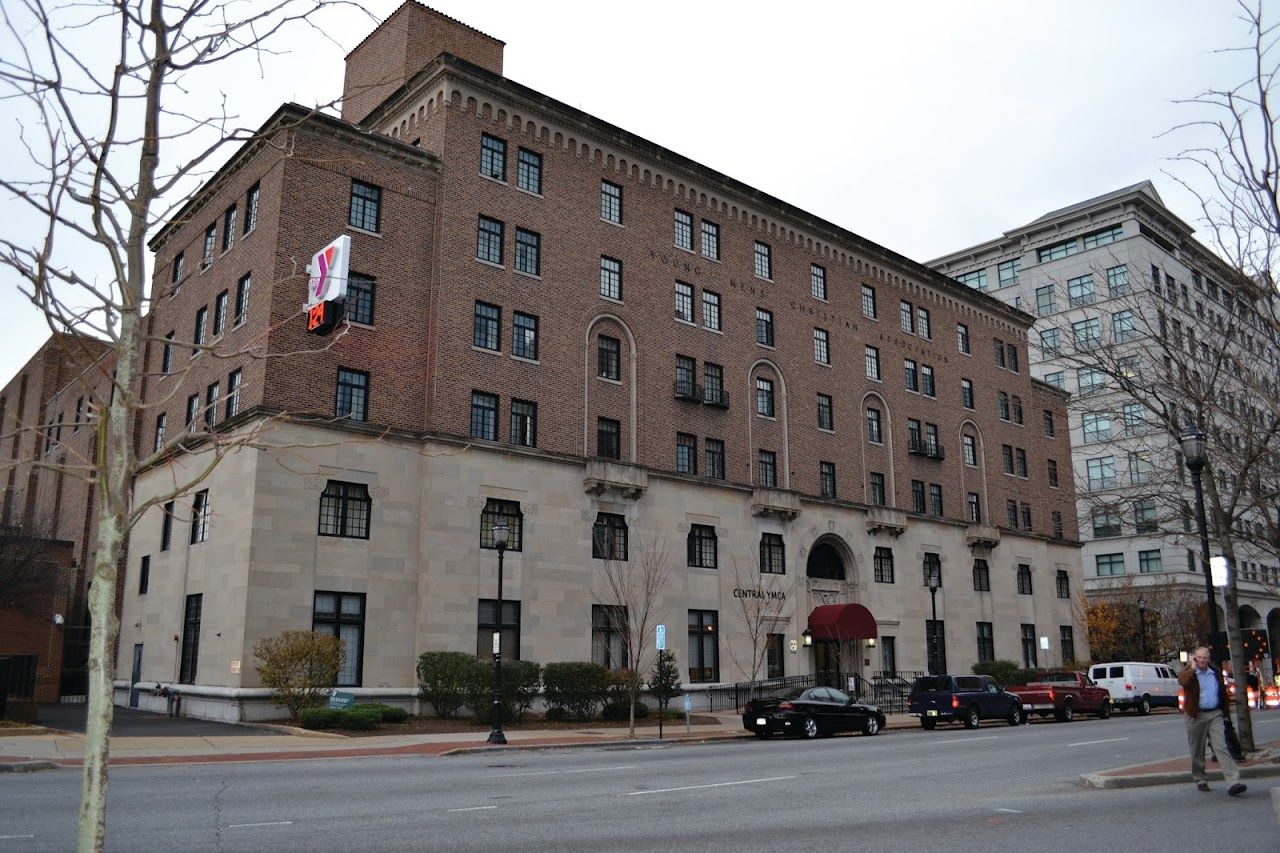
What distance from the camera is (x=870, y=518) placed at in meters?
49.2

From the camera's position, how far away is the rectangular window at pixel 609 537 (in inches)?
1491

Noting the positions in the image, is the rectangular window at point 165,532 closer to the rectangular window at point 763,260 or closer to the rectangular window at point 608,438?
the rectangular window at point 608,438

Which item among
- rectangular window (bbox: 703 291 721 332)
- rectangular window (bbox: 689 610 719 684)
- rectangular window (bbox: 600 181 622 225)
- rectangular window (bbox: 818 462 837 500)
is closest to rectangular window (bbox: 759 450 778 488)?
rectangular window (bbox: 818 462 837 500)

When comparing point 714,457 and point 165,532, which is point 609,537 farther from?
point 165,532

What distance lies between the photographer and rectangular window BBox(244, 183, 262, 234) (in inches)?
1378

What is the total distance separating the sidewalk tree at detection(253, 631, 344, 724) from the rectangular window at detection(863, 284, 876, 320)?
110 feet

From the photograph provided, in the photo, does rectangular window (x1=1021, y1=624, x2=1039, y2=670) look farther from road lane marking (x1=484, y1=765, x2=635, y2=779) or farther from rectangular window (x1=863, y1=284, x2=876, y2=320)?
road lane marking (x1=484, y1=765, x2=635, y2=779)

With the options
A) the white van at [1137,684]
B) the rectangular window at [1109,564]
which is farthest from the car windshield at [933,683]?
the rectangular window at [1109,564]

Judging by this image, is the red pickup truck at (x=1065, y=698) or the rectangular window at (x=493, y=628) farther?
the red pickup truck at (x=1065, y=698)

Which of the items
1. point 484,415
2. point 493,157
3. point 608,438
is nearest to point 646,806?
point 484,415

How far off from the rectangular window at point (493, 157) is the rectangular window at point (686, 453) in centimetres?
1241

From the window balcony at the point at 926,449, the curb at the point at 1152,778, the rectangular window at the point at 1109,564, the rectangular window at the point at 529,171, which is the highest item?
the rectangular window at the point at 529,171

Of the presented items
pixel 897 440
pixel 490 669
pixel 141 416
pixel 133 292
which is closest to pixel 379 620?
pixel 490 669

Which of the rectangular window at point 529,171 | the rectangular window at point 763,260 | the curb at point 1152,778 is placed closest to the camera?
the curb at point 1152,778
